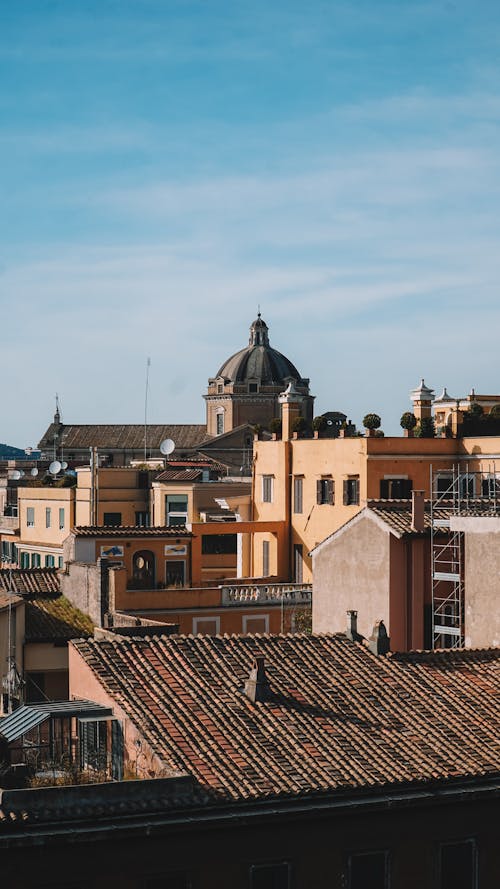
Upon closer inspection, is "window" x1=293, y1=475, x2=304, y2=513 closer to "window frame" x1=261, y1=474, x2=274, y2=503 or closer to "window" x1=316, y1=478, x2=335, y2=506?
"window" x1=316, y1=478, x2=335, y2=506

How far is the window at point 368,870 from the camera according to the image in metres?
19.6

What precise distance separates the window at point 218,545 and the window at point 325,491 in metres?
Answer: 3.60

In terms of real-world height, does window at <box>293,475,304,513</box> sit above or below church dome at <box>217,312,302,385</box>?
below

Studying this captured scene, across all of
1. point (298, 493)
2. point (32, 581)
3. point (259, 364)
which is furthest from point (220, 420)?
point (32, 581)

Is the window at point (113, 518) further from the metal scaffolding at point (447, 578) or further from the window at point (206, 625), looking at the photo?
the metal scaffolding at point (447, 578)

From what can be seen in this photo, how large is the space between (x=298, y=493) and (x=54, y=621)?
15.4 metres

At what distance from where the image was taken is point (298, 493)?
5153cm

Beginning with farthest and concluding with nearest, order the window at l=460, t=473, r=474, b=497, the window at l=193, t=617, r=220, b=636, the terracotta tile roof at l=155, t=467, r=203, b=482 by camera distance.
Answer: the terracotta tile roof at l=155, t=467, r=203, b=482 → the window at l=460, t=473, r=474, b=497 → the window at l=193, t=617, r=220, b=636

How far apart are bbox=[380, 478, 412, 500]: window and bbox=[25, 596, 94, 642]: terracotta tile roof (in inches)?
456

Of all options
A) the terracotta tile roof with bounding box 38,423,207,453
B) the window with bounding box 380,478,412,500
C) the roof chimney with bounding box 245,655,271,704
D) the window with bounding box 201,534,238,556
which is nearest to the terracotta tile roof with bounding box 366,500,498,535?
the roof chimney with bounding box 245,655,271,704

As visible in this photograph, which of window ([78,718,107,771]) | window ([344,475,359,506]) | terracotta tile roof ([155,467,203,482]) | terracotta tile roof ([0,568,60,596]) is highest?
terracotta tile roof ([155,467,203,482])

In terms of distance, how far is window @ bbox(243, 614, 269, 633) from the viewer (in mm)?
40594

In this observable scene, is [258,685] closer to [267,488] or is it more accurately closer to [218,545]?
[218,545]

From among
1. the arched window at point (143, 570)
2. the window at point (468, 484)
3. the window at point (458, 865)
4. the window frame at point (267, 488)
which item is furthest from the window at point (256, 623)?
the window at point (458, 865)
